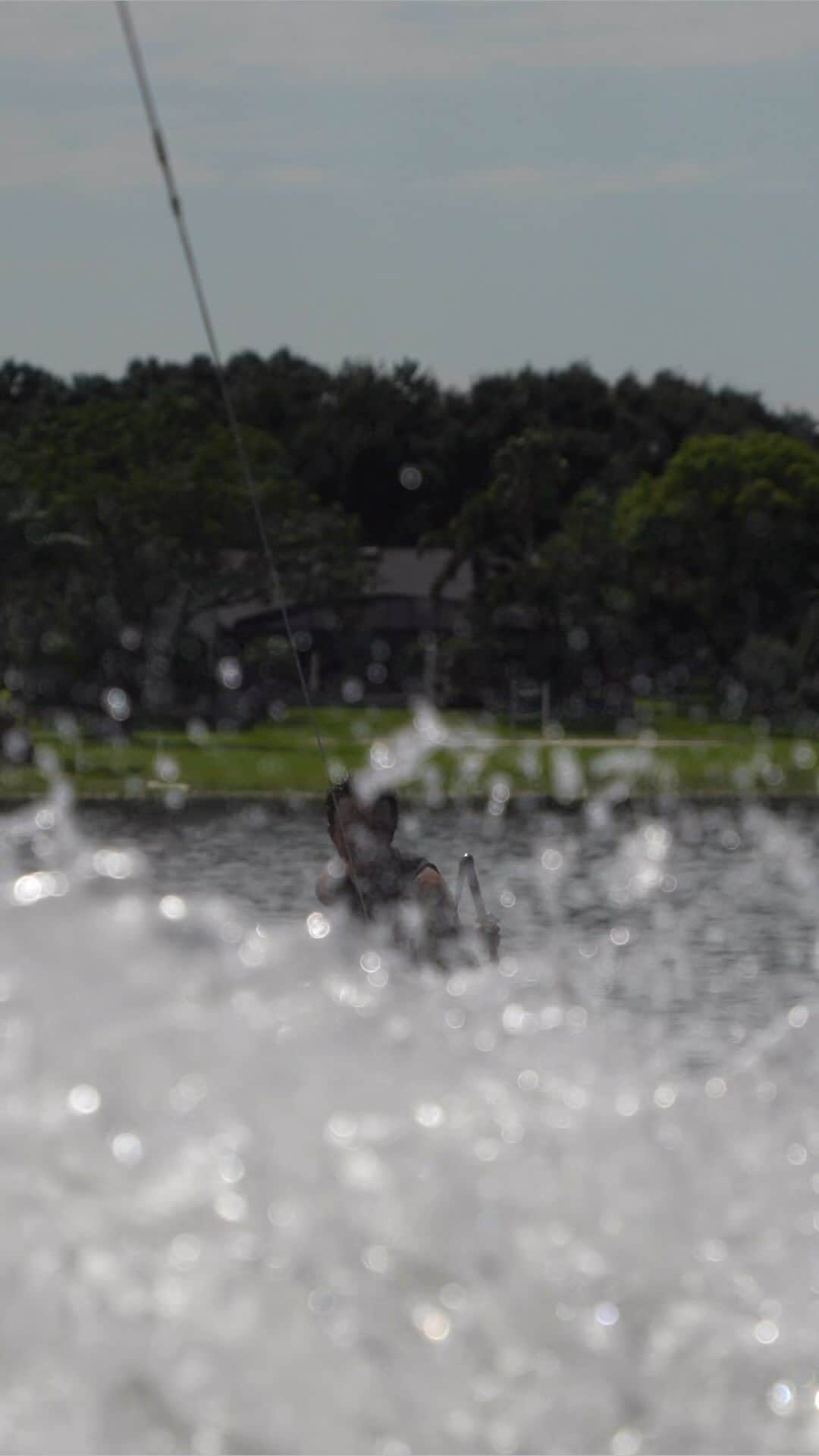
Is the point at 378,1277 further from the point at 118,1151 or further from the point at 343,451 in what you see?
the point at 343,451

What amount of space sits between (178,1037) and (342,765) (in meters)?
41.4

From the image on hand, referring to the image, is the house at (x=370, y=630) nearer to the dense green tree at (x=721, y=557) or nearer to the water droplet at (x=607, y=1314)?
the dense green tree at (x=721, y=557)

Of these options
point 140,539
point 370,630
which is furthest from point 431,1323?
point 370,630

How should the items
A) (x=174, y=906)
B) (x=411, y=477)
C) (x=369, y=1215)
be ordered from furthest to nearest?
(x=411, y=477), (x=174, y=906), (x=369, y=1215)

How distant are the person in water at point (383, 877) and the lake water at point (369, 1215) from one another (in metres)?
0.23

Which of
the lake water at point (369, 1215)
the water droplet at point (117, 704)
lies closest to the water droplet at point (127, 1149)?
the lake water at point (369, 1215)

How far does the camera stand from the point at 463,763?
53219mm

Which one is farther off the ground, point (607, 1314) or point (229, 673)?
point (607, 1314)

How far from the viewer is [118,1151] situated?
Result: 7441mm

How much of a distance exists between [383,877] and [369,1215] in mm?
2921

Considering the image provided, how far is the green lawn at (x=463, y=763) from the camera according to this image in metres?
46.8

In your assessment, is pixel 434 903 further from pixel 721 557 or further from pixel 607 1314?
pixel 721 557

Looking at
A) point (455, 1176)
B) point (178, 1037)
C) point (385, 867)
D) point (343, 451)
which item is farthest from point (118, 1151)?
point (343, 451)

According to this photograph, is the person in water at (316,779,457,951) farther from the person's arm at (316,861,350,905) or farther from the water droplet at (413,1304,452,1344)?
Result: the water droplet at (413,1304,452,1344)
